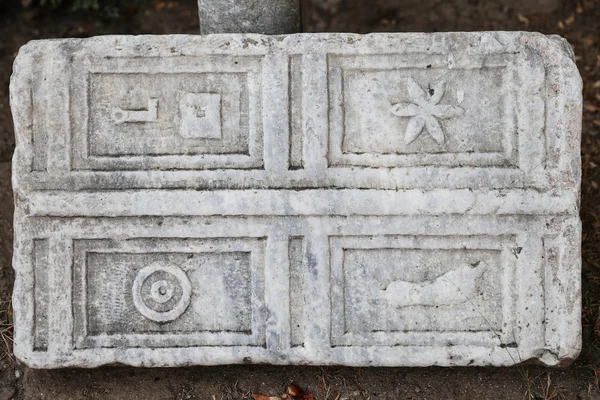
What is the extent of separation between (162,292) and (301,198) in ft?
2.41

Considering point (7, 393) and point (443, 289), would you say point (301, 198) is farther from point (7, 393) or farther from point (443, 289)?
point (7, 393)

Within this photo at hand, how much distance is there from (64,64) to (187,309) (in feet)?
3.91

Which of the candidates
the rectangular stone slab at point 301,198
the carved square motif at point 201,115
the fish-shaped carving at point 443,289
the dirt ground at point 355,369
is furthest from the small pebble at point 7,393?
the fish-shaped carving at point 443,289

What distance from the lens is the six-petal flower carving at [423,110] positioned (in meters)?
2.56

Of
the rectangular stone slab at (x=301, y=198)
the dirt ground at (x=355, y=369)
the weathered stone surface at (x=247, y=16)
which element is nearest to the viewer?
the rectangular stone slab at (x=301, y=198)

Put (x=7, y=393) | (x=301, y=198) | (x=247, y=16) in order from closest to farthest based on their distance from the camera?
(x=301, y=198) → (x=247, y=16) → (x=7, y=393)

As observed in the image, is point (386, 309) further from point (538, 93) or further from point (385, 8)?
point (385, 8)

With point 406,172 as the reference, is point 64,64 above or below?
above

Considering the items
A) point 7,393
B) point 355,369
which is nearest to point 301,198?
point 355,369

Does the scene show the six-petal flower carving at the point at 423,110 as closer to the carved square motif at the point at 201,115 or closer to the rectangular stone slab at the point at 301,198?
the rectangular stone slab at the point at 301,198

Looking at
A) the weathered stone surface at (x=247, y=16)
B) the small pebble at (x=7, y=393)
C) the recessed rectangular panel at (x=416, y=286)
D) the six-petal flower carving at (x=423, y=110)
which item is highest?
the weathered stone surface at (x=247, y=16)

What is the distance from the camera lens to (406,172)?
2564mm

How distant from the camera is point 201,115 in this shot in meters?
2.59

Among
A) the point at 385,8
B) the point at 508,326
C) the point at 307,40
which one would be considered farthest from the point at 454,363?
the point at 385,8
